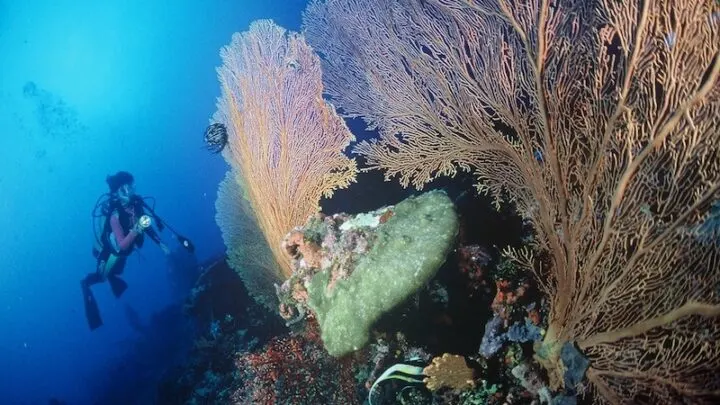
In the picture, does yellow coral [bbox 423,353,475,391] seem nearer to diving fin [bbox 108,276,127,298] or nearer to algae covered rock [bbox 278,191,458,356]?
algae covered rock [bbox 278,191,458,356]

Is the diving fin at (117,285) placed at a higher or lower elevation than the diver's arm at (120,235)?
lower

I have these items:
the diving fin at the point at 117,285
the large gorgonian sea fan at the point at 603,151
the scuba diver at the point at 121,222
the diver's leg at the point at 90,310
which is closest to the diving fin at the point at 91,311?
the diver's leg at the point at 90,310

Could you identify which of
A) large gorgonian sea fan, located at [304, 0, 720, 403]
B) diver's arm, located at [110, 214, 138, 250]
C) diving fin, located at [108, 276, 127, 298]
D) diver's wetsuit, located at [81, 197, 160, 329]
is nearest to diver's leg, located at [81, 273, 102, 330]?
diving fin, located at [108, 276, 127, 298]

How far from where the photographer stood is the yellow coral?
3363mm

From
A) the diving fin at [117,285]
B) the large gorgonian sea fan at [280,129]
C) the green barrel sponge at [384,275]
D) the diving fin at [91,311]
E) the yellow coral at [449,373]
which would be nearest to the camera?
the yellow coral at [449,373]

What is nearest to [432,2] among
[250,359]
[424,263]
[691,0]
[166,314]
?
[691,0]

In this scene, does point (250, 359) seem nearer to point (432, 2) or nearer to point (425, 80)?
point (425, 80)

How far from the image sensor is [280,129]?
5.43 m

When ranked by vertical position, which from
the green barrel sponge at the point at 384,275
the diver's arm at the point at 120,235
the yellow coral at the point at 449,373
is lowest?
the yellow coral at the point at 449,373

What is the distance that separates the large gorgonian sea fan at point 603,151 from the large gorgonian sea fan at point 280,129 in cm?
129

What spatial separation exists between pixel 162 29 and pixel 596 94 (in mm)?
61719

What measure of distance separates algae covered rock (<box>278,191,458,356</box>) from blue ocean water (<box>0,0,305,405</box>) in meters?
22.3

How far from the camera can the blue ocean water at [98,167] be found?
147 ft

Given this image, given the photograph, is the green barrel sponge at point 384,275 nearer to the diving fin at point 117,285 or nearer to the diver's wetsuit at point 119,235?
the diver's wetsuit at point 119,235
